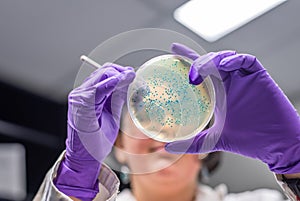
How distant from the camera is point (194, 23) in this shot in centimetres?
229

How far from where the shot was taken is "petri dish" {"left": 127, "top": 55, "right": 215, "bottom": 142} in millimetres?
906

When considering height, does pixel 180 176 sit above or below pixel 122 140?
below

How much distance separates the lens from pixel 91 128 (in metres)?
1.08

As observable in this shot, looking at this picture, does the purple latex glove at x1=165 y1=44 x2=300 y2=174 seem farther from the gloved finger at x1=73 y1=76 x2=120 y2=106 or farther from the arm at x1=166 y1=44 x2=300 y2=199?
the gloved finger at x1=73 y1=76 x2=120 y2=106

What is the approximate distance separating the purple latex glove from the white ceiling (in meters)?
1.12

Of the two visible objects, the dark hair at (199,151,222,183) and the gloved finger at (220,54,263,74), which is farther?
the dark hair at (199,151,222,183)

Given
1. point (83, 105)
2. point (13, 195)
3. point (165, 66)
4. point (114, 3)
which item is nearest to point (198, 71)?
point (165, 66)

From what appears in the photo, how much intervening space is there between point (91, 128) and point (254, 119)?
1.21ft

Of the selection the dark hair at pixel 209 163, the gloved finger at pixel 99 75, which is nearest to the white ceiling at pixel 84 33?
the dark hair at pixel 209 163

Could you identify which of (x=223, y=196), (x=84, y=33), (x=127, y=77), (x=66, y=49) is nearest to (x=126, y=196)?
(x=223, y=196)

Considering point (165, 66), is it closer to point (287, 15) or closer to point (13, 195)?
point (287, 15)

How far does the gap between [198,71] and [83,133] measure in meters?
0.32

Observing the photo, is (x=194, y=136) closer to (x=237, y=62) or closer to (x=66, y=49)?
(x=237, y=62)

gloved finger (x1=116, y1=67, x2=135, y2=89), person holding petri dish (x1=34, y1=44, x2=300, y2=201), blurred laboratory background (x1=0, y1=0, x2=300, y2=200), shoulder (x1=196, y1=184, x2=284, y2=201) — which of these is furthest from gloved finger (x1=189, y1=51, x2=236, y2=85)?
blurred laboratory background (x1=0, y1=0, x2=300, y2=200)
